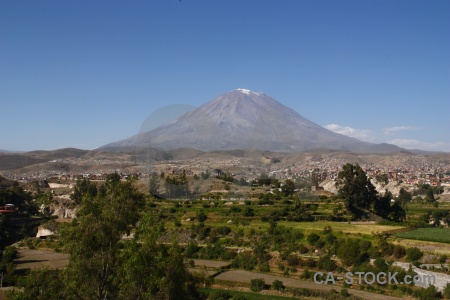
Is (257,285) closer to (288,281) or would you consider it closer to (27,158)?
(288,281)

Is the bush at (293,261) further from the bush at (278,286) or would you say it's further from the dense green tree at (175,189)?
the dense green tree at (175,189)

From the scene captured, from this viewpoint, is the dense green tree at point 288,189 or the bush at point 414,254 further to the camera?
the dense green tree at point 288,189

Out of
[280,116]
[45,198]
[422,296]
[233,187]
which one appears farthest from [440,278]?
[280,116]

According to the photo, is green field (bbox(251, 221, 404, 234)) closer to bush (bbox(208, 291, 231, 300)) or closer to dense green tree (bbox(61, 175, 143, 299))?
Result: bush (bbox(208, 291, 231, 300))

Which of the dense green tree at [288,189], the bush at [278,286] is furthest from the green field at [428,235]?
the dense green tree at [288,189]

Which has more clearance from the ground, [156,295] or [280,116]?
[280,116]

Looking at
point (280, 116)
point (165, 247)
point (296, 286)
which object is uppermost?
point (280, 116)

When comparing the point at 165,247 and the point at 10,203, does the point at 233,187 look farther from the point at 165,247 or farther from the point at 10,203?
the point at 165,247

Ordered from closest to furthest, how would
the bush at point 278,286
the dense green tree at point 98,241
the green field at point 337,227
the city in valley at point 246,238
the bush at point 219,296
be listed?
the dense green tree at point 98,241, the city in valley at point 246,238, the bush at point 219,296, the bush at point 278,286, the green field at point 337,227
